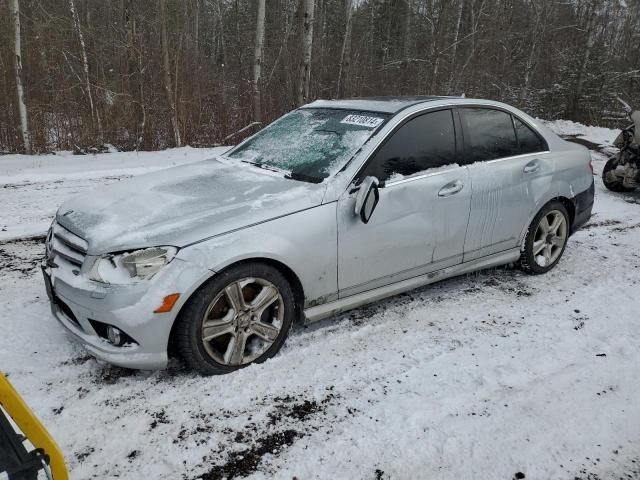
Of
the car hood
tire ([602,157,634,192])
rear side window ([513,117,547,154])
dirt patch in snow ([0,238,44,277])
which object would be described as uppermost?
rear side window ([513,117,547,154])

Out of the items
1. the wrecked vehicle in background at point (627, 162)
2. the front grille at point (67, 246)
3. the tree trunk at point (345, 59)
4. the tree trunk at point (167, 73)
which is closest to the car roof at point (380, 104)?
the front grille at point (67, 246)

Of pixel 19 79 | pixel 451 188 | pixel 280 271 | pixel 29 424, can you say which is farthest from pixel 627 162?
pixel 19 79

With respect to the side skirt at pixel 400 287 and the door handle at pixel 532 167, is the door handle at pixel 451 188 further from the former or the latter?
the door handle at pixel 532 167

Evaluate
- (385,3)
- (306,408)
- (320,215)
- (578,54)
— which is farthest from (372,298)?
(385,3)

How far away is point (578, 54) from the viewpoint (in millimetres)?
22891

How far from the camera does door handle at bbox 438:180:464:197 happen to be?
362 cm

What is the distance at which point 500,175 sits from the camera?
399cm

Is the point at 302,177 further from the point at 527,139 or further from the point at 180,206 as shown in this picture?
the point at 527,139

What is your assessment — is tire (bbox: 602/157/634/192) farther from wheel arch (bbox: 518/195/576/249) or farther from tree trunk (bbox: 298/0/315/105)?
tree trunk (bbox: 298/0/315/105)

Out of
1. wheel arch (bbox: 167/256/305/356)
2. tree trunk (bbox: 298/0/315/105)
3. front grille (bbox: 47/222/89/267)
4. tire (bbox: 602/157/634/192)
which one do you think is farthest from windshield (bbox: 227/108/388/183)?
tree trunk (bbox: 298/0/315/105)

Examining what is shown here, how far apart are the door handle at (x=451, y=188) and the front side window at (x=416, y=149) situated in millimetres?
166

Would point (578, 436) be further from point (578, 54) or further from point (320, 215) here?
point (578, 54)

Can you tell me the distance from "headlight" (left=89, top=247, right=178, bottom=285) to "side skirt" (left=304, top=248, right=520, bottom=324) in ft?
3.37

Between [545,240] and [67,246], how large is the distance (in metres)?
4.06
